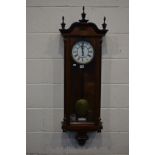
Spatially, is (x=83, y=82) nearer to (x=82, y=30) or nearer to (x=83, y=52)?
(x=83, y=52)

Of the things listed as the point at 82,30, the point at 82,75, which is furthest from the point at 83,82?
the point at 82,30

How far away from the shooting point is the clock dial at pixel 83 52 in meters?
2.48

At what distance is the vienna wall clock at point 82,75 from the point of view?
2471 mm

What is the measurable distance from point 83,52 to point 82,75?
158 mm

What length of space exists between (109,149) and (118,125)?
0.59 feet

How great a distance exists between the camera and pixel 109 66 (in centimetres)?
257

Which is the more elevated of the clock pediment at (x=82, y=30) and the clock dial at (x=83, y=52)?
the clock pediment at (x=82, y=30)

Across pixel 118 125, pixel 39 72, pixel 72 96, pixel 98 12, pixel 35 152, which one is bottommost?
pixel 35 152

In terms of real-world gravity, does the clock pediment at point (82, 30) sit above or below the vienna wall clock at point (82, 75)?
above

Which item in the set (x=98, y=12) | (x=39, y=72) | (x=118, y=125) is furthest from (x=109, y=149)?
(x=98, y=12)

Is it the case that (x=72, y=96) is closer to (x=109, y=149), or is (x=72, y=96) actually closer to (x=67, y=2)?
(x=109, y=149)

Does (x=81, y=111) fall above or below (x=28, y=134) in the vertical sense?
above

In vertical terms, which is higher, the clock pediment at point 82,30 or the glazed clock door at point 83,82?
the clock pediment at point 82,30

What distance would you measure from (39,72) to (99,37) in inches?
19.2
